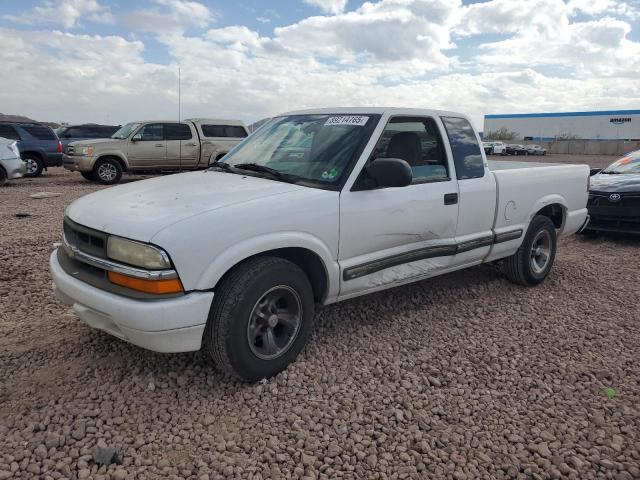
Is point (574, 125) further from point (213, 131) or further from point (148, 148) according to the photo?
point (148, 148)

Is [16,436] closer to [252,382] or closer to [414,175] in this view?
[252,382]

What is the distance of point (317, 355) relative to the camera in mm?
3678

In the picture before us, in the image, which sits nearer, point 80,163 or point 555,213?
point 555,213

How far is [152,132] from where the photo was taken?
14.5 meters

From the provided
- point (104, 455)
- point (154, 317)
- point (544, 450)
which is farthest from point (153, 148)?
point (544, 450)

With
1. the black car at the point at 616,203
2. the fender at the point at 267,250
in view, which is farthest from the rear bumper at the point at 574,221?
the fender at the point at 267,250

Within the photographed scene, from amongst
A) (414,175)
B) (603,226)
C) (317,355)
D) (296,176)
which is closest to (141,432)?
(317,355)

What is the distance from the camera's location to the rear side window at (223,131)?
15.2 meters

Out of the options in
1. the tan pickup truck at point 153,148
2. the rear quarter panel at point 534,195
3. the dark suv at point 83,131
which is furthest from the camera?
the dark suv at point 83,131

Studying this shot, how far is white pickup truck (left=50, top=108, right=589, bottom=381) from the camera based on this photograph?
9.35 feet

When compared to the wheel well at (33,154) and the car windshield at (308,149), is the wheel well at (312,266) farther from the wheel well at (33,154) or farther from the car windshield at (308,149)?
the wheel well at (33,154)

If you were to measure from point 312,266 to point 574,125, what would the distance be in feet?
307

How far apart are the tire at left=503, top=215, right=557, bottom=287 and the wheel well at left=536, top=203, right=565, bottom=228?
0.46ft

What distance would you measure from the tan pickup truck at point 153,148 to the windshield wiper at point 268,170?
435 inches
